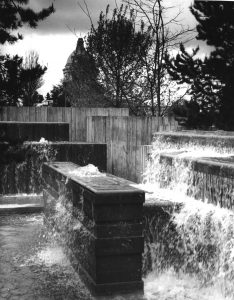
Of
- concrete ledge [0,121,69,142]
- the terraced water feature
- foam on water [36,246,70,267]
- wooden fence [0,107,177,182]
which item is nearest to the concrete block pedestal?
the terraced water feature

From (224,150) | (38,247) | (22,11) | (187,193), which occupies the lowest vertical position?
(38,247)

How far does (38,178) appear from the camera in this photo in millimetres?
9922

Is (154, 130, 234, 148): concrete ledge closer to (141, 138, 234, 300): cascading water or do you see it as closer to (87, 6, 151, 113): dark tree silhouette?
(141, 138, 234, 300): cascading water

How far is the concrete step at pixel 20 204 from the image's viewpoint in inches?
349

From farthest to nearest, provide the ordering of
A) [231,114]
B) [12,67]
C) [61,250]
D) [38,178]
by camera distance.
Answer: [231,114] → [38,178] → [12,67] → [61,250]

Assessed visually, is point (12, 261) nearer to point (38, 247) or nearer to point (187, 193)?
point (38, 247)

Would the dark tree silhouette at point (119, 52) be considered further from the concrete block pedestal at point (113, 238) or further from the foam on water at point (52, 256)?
the concrete block pedestal at point (113, 238)

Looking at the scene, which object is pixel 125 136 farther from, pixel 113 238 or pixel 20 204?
pixel 113 238

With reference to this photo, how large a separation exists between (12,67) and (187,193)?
118 inches

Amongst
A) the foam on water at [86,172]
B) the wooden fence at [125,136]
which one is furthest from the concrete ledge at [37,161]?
the foam on water at [86,172]

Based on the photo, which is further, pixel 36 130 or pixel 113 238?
pixel 36 130

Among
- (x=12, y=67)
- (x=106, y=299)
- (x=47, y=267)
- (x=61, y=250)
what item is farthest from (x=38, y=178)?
(x=106, y=299)

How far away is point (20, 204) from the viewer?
30.9 ft

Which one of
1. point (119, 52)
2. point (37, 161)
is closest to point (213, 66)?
point (119, 52)
